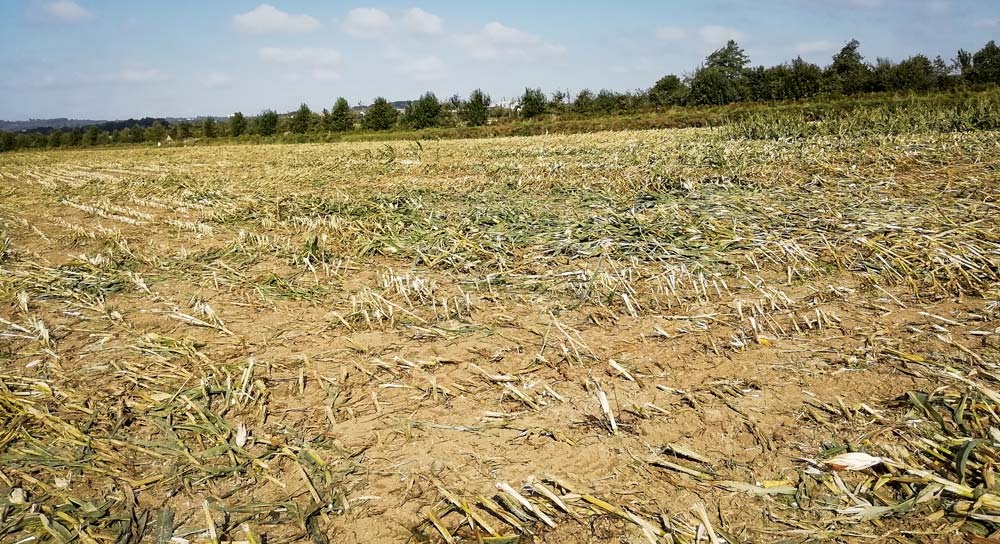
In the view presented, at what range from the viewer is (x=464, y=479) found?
2447mm

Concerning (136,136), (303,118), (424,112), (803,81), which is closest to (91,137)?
(136,136)

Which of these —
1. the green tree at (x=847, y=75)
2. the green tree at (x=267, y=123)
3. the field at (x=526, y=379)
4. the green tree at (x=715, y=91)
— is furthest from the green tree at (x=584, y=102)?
the field at (x=526, y=379)

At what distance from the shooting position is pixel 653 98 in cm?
4572

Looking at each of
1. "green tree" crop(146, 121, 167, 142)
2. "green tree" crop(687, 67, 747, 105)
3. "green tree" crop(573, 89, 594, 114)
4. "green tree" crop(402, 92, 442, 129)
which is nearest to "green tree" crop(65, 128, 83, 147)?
"green tree" crop(146, 121, 167, 142)

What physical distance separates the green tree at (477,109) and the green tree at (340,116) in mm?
12215

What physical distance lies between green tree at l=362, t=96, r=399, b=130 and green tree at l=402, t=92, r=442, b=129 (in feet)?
5.15

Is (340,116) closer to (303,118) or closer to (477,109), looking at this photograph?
(303,118)

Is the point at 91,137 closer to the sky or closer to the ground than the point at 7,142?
closer to the sky

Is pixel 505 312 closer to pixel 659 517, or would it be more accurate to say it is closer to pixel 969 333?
pixel 659 517

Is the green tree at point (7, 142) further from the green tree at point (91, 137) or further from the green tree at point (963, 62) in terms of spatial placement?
the green tree at point (963, 62)

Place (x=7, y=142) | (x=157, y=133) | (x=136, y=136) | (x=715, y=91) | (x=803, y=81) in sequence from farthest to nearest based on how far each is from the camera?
1. (x=7, y=142)
2. (x=136, y=136)
3. (x=157, y=133)
4. (x=715, y=91)
5. (x=803, y=81)

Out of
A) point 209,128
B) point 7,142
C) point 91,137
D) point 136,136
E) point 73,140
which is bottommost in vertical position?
point 7,142

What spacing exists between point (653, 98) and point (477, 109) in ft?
51.5

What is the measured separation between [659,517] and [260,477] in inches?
74.2
